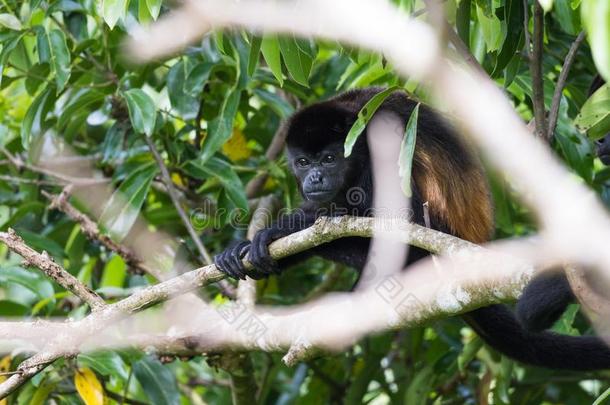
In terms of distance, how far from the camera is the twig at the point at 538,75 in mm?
2791

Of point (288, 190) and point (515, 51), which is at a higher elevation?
point (515, 51)

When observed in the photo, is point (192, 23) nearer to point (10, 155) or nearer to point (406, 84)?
point (406, 84)

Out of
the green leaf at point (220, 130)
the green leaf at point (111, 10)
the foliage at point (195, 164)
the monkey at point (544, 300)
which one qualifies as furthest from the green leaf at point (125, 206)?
the monkey at point (544, 300)

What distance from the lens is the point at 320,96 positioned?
18.0 feet

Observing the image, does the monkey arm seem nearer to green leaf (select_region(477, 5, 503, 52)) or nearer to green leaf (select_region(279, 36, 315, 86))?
green leaf (select_region(279, 36, 315, 86))

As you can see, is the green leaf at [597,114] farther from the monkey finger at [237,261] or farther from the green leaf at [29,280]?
the green leaf at [29,280]

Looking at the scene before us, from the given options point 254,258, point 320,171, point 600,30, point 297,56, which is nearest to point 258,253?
point 254,258

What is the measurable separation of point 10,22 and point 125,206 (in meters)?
1.07

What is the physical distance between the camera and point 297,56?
3082 mm

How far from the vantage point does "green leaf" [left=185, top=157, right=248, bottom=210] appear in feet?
14.5

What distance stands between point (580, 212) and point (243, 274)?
2.44 meters

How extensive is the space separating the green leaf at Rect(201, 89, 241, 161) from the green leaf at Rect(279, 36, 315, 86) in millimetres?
1271

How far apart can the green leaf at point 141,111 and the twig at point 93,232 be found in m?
0.49

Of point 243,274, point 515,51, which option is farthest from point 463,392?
point 515,51
